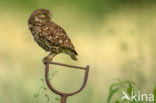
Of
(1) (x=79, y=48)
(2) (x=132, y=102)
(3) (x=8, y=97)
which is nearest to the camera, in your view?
(2) (x=132, y=102)

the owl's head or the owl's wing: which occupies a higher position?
the owl's head

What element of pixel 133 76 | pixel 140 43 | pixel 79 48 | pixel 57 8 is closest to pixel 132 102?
pixel 133 76

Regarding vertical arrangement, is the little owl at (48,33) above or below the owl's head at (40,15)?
below

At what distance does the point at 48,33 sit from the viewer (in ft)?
10.1

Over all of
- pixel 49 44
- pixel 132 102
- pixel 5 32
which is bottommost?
pixel 132 102

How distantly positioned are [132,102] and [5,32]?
2113 millimetres

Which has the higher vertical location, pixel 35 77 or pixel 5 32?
pixel 5 32

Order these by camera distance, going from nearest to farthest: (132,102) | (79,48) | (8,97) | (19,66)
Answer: (132,102) < (8,97) < (19,66) < (79,48)

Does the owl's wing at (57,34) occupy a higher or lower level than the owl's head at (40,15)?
lower

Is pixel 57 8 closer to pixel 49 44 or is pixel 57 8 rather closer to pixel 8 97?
pixel 8 97

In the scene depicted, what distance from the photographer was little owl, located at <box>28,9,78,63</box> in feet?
9.95

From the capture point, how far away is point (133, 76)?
4.01 metres

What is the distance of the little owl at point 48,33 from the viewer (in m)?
3.03

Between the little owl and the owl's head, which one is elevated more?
the owl's head
